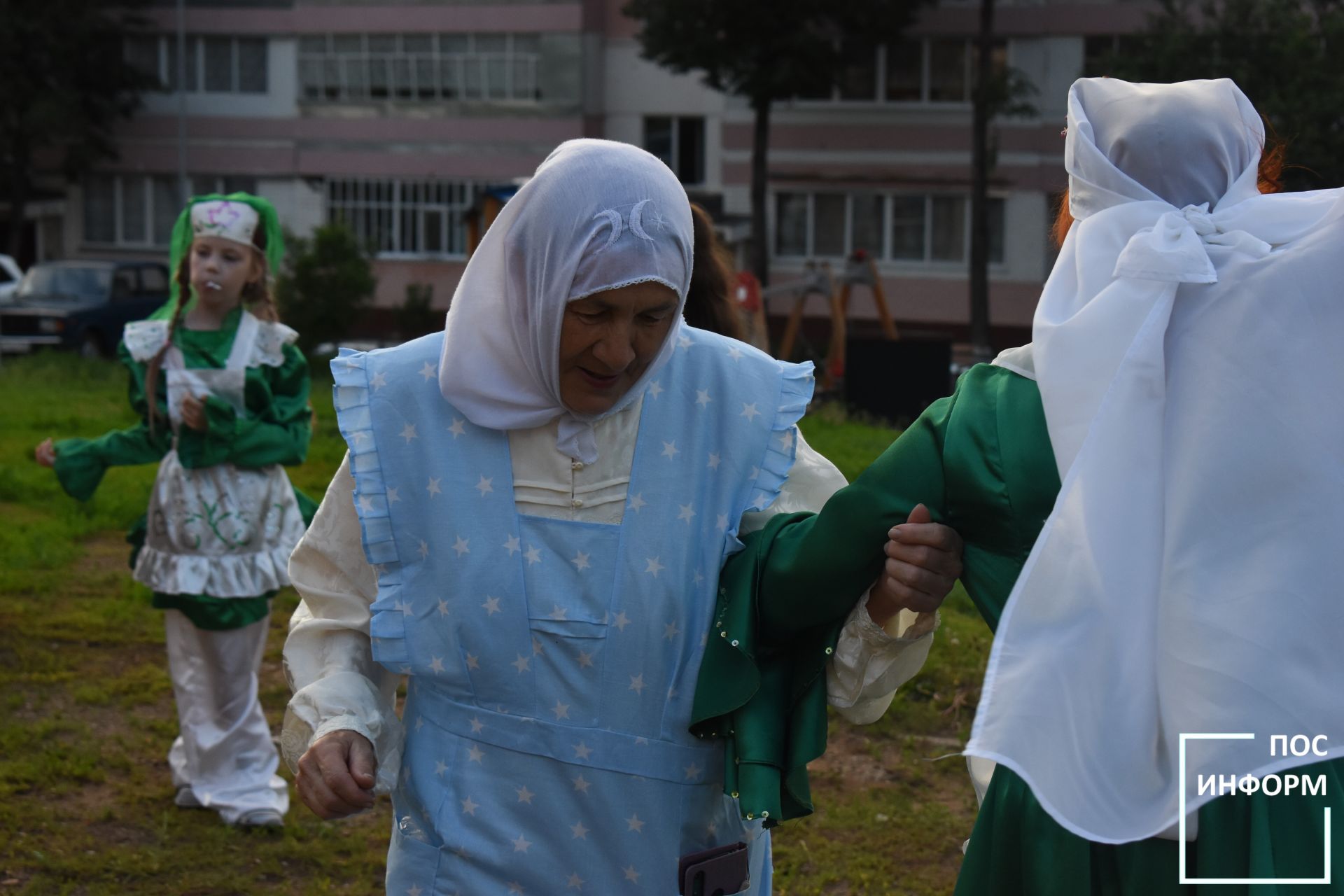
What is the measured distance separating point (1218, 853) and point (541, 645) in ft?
3.44

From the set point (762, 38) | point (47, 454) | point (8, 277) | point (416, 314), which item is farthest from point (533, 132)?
point (47, 454)

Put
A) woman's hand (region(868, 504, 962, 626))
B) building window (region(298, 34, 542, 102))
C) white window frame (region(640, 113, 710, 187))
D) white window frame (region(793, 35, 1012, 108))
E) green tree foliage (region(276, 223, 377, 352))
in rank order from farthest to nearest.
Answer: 1. building window (region(298, 34, 542, 102))
2. white window frame (region(640, 113, 710, 187))
3. white window frame (region(793, 35, 1012, 108))
4. green tree foliage (region(276, 223, 377, 352))
5. woman's hand (region(868, 504, 962, 626))

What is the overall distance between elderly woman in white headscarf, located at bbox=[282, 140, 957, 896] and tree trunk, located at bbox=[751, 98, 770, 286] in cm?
2757

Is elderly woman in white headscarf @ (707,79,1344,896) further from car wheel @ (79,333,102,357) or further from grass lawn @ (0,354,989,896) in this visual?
car wheel @ (79,333,102,357)

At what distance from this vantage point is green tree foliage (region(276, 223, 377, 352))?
21.7 m

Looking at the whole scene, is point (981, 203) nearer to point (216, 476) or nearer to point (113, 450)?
point (216, 476)

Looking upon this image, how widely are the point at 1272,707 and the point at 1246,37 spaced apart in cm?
2608

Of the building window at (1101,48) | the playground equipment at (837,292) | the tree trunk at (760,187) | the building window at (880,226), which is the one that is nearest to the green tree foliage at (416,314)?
the tree trunk at (760,187)

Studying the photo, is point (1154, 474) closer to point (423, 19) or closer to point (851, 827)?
point (851, 827)

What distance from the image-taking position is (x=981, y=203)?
92.3 feet

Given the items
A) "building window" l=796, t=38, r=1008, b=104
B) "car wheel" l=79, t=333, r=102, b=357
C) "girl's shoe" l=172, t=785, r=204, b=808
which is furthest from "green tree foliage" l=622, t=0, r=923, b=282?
"girl's shoe" l=172, t=785, r=204, b=808

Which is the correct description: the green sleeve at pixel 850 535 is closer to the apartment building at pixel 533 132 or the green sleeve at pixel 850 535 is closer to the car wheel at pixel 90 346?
the car wheel at pixel 90 346

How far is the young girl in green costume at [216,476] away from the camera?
16.5 ft

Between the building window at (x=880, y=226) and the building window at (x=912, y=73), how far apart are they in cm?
187
